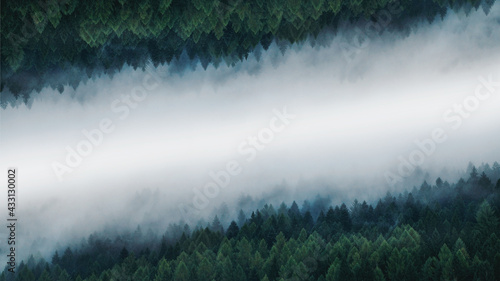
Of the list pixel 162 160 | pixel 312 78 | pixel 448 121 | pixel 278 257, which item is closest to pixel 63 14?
pixel 162 160

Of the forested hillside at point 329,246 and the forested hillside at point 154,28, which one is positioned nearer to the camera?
the forested hillside at point 329,246

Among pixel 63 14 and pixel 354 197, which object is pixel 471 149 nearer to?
pixel 354 197

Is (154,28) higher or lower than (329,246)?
higher

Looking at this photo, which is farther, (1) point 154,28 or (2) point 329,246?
(1) point 154,28

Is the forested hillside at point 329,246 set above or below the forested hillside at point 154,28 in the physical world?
below
